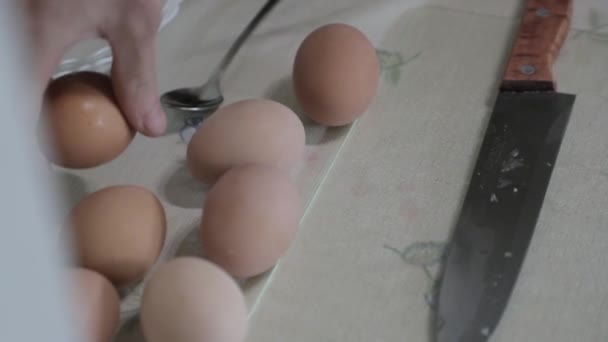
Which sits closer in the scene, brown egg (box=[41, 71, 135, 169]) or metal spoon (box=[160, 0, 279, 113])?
brown egg (box=[41, 71, 135, 169])

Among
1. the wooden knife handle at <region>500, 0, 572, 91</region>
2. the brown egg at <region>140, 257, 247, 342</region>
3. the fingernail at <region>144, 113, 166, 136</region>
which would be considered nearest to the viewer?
the brown egg at <region>140, 257, 247, 342</region>

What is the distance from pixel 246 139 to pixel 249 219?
3.8 inches

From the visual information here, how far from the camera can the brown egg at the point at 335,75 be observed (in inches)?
25.5

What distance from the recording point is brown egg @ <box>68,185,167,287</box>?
0.53 m

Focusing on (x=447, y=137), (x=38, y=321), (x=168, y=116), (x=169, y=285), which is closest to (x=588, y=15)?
(x=447, y=137)

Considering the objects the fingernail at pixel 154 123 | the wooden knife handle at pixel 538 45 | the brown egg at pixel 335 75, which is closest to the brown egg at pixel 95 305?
the fingernail at pixel 154 123

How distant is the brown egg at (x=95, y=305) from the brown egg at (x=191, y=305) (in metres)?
0.03

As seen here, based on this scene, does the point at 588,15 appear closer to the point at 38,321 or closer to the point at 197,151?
the point at 197,151

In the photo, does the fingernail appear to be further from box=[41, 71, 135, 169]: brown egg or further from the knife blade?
the knife blade

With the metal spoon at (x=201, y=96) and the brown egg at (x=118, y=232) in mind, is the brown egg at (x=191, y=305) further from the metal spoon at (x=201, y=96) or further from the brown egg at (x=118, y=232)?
the metal spoon at (x=201, y=96)

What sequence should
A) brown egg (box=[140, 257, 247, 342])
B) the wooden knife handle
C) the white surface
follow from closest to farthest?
the white surface, brown egg (box=[140, 257, 247, 342]), the wooden knife handle

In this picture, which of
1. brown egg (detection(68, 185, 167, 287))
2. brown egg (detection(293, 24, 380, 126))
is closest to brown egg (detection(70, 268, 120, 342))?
brown egg (detection(68, 185, 167, 287))

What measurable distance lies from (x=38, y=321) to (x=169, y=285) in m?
0.20

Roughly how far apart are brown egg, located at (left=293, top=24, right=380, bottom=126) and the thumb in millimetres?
153
